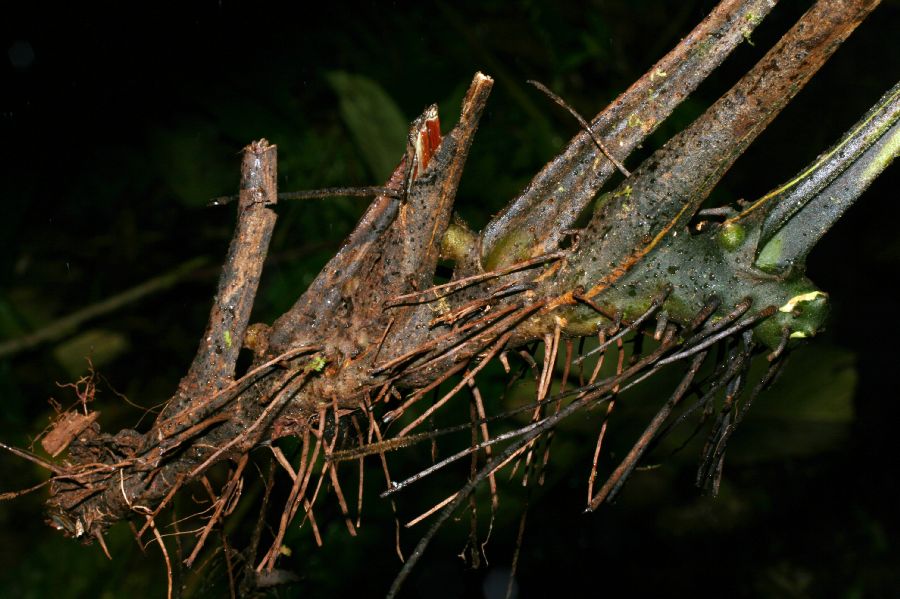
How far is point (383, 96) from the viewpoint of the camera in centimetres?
220

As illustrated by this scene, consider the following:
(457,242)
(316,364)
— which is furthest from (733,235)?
(316,364)

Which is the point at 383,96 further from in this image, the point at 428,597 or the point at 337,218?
the point at 428,597

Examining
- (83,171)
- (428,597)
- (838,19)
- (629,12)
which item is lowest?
(428,597)

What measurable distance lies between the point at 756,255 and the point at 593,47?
1.98 m

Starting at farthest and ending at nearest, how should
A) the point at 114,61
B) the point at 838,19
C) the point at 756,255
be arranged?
the point at 114,61 < the point at 756,255 < the point at 838,19

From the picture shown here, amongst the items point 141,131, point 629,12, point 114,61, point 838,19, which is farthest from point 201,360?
point 629,12

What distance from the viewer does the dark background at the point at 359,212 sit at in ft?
7.24

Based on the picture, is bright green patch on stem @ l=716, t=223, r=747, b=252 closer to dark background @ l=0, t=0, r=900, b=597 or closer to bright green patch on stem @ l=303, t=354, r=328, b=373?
bright green patch on stem @ l=303, t=354, r=328, b=373

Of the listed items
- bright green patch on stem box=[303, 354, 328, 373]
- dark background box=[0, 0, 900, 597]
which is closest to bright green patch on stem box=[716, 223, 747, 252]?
bright green patch on stem box=[303, 354, 328, 373]

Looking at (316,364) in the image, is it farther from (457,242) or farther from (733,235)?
(733,235)

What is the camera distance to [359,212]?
254 centimetres

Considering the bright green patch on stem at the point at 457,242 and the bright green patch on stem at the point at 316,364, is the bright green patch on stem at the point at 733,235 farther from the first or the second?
the bright green patch on stem at the point at 316,364

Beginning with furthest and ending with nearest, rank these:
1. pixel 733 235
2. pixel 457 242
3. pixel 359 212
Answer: pixel 359 212, pixel 457 242, pixel 733 235

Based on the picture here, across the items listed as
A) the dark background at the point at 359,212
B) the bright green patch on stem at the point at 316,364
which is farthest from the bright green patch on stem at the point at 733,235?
the dark background at the point at 359,212
